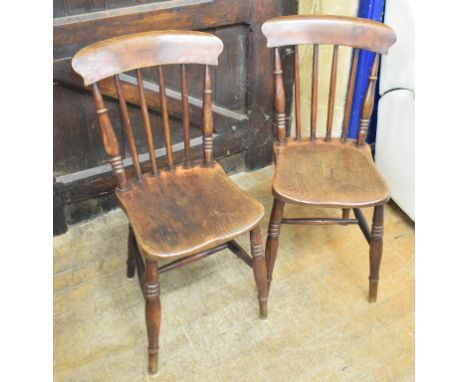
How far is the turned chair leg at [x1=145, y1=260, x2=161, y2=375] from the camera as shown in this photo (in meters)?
1.53

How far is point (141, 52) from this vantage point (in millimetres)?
1608

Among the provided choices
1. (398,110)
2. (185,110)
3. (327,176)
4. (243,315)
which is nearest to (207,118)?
(185,110)

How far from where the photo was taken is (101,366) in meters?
1.73

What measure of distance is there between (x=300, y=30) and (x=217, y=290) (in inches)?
42.4

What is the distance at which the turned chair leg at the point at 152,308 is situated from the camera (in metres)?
1.53

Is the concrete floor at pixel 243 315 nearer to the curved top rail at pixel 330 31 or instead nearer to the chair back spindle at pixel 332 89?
the chair back spindle at pixel 332 89

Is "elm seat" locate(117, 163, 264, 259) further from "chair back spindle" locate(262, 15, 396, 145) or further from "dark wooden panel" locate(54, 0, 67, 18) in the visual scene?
"dark wooden panel" locate(54, 0, 67, 18)

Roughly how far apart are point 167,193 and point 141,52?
18.8 inches

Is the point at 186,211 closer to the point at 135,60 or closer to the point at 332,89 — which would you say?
the point at 135,60

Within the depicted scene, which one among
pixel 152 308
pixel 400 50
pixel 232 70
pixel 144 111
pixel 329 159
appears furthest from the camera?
pixel 232 70

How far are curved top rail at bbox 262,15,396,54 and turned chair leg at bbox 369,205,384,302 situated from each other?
61cm

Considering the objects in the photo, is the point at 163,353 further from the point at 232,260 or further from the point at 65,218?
the point at 65,218

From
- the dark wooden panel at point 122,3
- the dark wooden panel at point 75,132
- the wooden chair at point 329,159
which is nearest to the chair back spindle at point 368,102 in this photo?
the wooden chair at point 329,159

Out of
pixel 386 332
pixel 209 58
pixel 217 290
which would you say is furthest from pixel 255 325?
pixel 209 58
